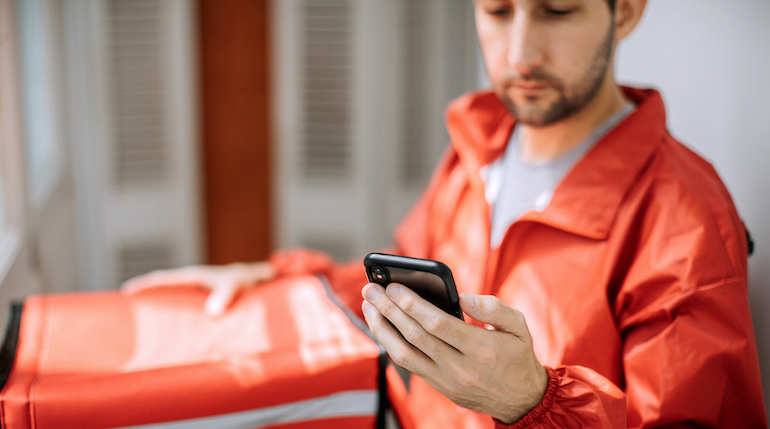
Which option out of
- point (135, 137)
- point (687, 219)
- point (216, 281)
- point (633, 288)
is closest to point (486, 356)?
point (633, 288)

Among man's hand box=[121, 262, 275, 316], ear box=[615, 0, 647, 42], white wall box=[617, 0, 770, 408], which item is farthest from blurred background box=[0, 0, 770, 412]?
ear box=[615, 0, 647, 42]

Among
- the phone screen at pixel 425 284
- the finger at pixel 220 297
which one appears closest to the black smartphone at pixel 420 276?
the phone screen at pixel 425 284

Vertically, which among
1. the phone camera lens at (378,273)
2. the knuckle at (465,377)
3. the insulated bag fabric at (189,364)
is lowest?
the insulated bag fabric at (189,364)

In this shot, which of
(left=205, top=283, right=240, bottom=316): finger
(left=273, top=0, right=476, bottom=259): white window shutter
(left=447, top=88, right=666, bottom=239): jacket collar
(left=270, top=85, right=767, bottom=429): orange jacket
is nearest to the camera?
(left=270, top=85, right=767, bottom=429): orange jacket

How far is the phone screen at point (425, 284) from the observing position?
2.52 feet

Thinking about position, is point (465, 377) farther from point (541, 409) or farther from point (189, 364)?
point (189, 364)

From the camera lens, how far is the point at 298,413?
101cm

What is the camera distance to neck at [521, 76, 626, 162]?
3.79 feet

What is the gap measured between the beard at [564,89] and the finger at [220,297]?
71 cm

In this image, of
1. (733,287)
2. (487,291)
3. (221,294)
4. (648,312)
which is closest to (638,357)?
(648,312)

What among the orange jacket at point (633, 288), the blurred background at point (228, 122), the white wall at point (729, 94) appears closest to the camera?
the orange jacket at point (633, 288)

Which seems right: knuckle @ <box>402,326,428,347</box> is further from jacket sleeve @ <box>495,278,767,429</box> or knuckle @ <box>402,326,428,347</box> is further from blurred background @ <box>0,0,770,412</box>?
blurred background @ <box>0,0,770,412</box>

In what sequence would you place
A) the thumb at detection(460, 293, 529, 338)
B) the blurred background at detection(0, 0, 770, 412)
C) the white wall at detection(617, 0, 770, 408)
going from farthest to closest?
the blurred background at detection(0, 0, 770, 412)
the white wall at detection(617, 0, 770, 408)
the thumb at detection(460, 293, 529, 338)

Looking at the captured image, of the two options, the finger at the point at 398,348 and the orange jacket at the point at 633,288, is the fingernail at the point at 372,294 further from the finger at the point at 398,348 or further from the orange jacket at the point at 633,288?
the orange jacket at the point at 633,288
